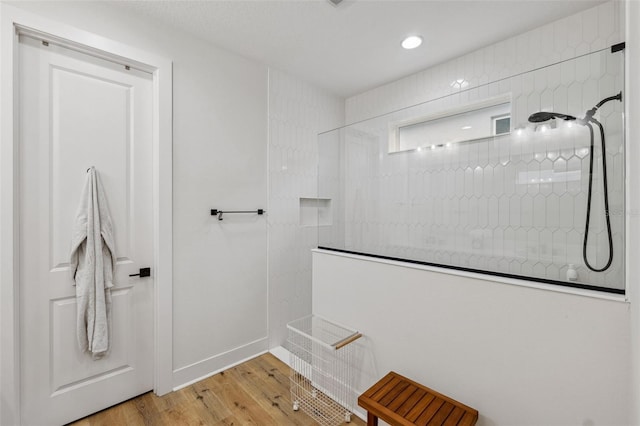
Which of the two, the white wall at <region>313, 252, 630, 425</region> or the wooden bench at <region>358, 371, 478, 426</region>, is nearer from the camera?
the white wall at <region>313, 252, 630, 425</region>

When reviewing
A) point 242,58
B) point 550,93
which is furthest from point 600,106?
Result: point 242,58

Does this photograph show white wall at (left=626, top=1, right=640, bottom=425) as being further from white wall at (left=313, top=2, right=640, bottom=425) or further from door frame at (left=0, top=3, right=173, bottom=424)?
door frame at (left=0, top=3, right=173, bottom=424)

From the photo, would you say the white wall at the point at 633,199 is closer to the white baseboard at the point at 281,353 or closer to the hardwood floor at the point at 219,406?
the hardwood floor at the point at 219,406

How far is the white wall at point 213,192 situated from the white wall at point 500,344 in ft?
3.62

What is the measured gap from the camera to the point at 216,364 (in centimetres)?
225

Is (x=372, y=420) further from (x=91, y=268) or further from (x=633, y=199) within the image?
(x=91, y=268)

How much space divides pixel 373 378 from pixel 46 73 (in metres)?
2.67

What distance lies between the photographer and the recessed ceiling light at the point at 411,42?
6.94 ft

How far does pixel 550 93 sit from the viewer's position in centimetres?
141

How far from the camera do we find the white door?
1552mm

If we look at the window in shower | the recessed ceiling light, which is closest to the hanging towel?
the window in shower

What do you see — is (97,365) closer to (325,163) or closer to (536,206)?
(325,163)

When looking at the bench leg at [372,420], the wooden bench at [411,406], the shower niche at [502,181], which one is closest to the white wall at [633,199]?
the shower niche at [502,181]

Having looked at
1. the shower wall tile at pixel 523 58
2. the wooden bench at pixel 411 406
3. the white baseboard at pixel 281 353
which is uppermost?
the shower wall tile at pixel 523 58
